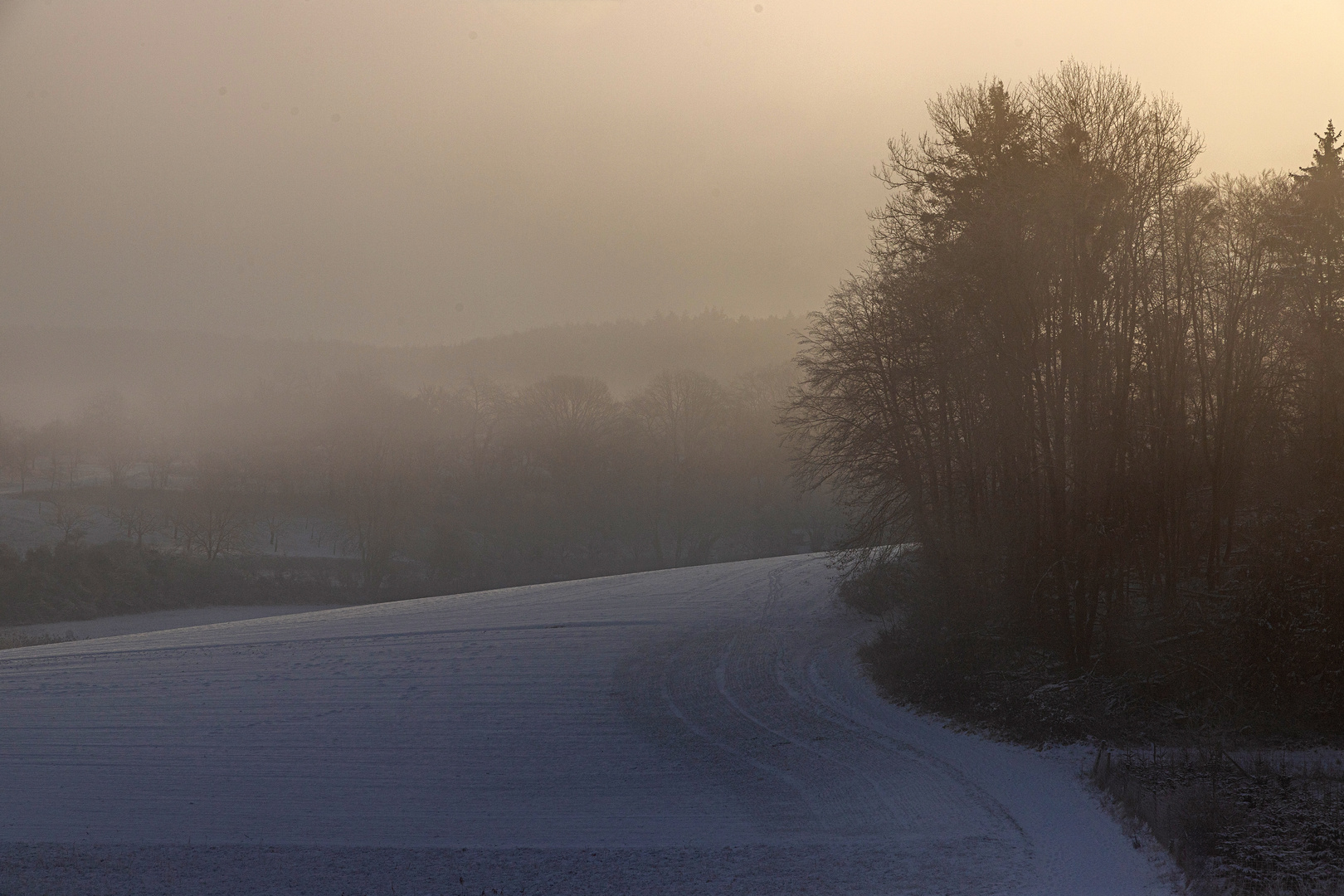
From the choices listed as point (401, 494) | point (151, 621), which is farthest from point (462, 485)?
point (151, 621)

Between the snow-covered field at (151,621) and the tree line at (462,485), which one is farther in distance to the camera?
the tree line at (462,485)

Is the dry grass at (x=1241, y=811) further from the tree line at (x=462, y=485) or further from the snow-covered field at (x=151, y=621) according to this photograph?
the tree line at (x=462, y=485)

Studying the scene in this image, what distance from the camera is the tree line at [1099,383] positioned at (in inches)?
744

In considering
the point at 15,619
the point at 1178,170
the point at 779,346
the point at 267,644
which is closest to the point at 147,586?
the point at 15,619

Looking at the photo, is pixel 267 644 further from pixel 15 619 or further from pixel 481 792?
pixel 15 619

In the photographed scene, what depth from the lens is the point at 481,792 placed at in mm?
14984

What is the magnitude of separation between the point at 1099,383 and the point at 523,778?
43.7 feet

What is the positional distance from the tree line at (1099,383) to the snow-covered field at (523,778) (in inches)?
187

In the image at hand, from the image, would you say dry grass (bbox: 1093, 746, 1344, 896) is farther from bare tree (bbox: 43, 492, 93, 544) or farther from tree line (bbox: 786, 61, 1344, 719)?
bare tree (bbox: 43, 492, 93, 544)

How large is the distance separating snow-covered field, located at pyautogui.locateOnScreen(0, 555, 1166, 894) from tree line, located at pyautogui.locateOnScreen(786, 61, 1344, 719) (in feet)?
15.6

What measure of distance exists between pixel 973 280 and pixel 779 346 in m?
135

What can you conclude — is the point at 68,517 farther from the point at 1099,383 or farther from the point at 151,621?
the point at 1099,383

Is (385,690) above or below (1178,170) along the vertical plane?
below

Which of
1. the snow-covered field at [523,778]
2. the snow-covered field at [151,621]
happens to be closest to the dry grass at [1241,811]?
the snow-covered field at [523,778]
